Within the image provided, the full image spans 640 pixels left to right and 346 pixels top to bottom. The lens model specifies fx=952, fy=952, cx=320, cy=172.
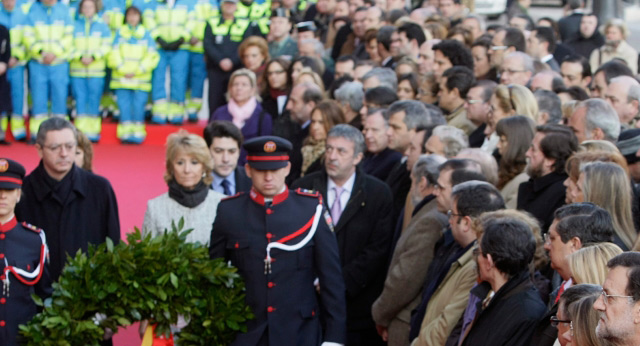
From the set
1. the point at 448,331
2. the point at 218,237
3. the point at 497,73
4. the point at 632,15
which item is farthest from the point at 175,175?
the point at 632,15

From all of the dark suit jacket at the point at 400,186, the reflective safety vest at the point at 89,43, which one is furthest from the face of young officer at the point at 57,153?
the reflective safety vest at the point at 89,43

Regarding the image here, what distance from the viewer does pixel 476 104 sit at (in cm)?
754

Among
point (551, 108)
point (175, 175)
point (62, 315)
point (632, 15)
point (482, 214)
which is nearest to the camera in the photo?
point (482, 214)

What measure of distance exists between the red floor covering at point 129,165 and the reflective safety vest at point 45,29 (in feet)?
4.28

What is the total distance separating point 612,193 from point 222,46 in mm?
8864

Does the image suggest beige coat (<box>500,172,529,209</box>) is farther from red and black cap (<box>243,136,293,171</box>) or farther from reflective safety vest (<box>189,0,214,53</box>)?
reflective safety vest (<box>189,0,214,53</box>)

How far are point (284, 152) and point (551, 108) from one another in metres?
2.88

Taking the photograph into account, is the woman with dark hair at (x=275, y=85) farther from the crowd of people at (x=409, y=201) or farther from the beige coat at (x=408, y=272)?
the beige coat at (x=408, y=272)

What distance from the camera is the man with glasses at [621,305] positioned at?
10.0 feet

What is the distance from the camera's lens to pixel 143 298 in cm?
495

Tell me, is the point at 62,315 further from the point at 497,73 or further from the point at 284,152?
the point at 497,73

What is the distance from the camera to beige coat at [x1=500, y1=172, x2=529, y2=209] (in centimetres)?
590

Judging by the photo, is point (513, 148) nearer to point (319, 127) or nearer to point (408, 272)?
point (408, 272)

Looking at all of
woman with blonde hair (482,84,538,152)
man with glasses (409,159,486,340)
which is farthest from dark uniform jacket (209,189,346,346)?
woman with blonde hair (482,84,538,152)
